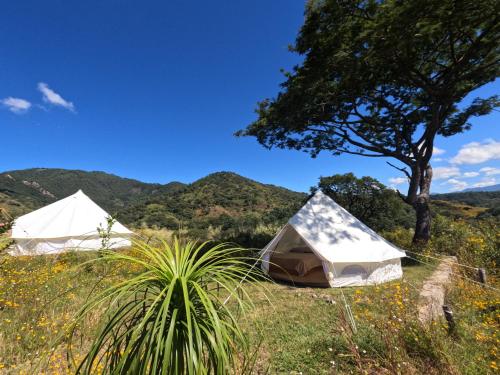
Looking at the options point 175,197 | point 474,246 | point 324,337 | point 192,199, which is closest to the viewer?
point 324,337

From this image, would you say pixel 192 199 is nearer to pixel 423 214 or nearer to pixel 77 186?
pixel 423 214

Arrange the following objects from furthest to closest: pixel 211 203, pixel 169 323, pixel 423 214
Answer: pixel 211 203
pixel 423 214
pixel 169 323

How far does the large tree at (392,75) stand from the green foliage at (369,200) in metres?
5.82

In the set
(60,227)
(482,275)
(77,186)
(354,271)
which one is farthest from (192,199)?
(77,186)

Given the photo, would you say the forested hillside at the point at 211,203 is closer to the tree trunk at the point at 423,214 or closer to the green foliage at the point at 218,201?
the green foliage at the point at 218,201

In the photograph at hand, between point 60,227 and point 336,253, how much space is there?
11488mm

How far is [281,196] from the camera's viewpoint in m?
41.1

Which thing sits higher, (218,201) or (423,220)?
(218,201)

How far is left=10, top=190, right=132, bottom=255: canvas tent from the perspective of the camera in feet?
33.1

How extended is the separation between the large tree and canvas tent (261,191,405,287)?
3.61 meters

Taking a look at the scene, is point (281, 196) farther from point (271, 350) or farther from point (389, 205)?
point (271, 350)

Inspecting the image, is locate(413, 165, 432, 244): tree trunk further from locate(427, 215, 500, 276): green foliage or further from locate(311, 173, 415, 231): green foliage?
locate(311, 173, 415, 231): green foliage

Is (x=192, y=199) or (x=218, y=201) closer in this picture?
(x=218, y=201)

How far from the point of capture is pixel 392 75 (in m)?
8.81
